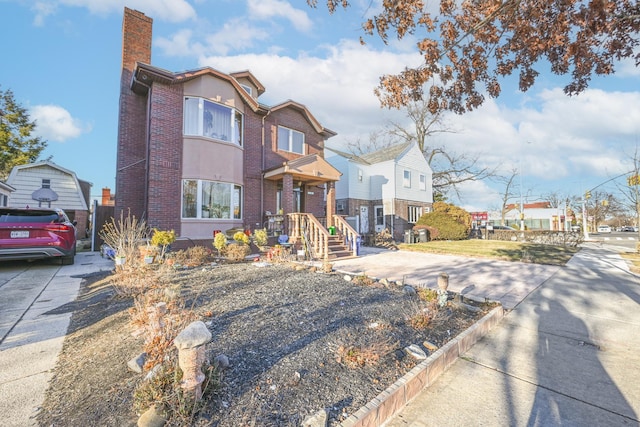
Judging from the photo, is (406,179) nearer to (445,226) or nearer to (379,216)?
(379,216)

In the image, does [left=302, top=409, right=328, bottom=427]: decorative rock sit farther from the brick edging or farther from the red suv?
the red suv

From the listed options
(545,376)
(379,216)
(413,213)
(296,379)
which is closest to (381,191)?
(379,216)

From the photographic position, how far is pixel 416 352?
3.03 metres

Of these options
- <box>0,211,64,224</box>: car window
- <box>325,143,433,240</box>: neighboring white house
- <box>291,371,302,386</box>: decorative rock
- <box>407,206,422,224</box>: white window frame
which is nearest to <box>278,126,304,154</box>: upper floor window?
<box>325,143,433,240</box>: neighboring white house

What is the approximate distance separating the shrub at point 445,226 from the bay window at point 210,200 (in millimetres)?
14521

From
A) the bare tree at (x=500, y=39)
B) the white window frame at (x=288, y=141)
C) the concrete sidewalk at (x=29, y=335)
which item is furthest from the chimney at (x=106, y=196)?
the bare tree at (x=500, y=39)

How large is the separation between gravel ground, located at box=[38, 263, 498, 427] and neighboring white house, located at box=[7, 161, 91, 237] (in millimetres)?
15562

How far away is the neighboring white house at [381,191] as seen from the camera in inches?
853

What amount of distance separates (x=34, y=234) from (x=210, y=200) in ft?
16.6

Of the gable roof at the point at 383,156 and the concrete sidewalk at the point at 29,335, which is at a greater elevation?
the gable roof at the point at 383,156

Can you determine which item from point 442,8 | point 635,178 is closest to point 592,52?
point 442,8

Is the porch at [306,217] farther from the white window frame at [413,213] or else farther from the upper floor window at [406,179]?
the white window frame at [413,213]

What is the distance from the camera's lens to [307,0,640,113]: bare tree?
4.13 m

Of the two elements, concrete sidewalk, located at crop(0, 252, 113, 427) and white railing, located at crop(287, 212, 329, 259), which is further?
white railing, located at crop(287, 212, 329, 259)
